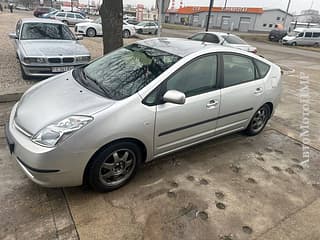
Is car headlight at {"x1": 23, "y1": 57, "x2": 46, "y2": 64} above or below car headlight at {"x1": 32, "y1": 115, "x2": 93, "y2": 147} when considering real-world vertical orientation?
below

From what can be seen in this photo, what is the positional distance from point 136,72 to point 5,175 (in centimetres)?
183

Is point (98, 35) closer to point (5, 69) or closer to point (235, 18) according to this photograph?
point (5, 69)

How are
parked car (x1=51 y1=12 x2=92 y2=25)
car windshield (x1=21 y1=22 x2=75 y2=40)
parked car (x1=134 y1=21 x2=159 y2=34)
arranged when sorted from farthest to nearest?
parked car (x1=134 y1=21 x2=159 y2=34) → parked car (x1=51 y1=12 x2=92 y2=25) → car windshield (x1=21 y1=22 x2=75 y2=40)

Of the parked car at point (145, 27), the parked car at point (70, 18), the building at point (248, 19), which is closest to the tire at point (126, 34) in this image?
the parked car at point (145, 27)

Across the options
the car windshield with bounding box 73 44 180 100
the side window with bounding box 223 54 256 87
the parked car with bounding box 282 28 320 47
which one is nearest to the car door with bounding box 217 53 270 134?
the side window with bounding box 223 54 256 87

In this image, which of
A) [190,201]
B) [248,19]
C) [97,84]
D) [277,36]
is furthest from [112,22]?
[248,19]

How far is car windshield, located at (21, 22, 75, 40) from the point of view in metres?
6.33

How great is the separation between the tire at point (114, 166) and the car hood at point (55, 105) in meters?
0.43

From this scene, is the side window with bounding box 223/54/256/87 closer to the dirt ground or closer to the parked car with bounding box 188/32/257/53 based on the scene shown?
the dirt ground

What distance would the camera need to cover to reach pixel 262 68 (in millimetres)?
3855

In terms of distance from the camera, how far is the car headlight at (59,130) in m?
2.17

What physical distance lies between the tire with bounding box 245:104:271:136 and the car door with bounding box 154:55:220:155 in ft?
3.37

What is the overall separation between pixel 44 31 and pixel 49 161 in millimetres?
5484

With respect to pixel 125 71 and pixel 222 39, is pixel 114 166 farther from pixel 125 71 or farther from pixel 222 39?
pixel 222 39
